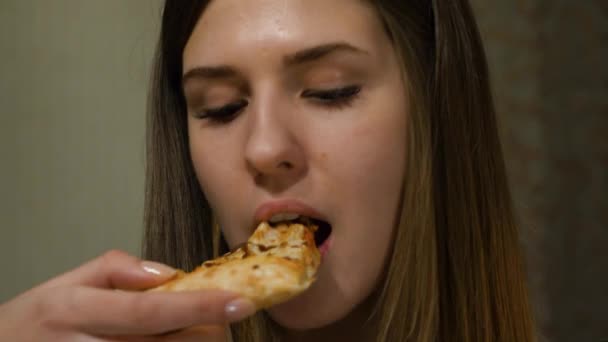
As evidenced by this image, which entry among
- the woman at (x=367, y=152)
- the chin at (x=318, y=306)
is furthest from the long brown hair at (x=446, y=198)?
the chin at (x=318, y=306)

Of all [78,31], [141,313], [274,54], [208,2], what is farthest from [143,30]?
[141,313]

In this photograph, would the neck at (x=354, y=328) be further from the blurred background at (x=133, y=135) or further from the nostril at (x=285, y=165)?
the blurred background at (x=133, y=135)

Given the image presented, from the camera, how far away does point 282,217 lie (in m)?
0.68

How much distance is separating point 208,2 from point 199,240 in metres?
0.46

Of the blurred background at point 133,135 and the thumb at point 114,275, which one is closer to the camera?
the thumb at point 114,275

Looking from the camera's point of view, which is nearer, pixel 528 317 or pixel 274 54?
pixel 274 54

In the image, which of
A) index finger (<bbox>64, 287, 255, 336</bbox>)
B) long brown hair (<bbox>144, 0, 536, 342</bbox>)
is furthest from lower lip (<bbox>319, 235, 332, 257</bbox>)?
index finger (<bbox>64, 287, 255, 336</bbox>)

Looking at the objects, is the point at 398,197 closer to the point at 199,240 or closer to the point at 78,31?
the point at 199,240

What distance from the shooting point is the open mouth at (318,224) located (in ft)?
2.23

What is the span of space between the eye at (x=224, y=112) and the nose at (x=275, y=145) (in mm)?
45

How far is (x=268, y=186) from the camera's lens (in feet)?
2.22

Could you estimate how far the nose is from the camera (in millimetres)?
629

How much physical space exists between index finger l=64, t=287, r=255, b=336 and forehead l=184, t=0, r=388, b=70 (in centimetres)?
35

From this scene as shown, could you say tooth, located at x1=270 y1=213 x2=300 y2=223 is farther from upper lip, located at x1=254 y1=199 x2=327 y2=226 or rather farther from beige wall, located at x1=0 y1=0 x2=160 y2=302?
beige wall, located at x1=0 y1=0 x2=160 y2=302
